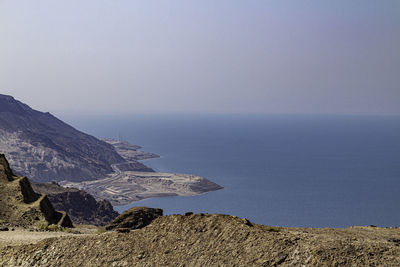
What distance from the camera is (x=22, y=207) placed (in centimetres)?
3672

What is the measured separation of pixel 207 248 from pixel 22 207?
2339 centimetres

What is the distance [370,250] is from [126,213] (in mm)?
23226

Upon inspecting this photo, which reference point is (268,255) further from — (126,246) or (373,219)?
(373,219)

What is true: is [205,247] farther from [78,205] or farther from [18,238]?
[78,205]

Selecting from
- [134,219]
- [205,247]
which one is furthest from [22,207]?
[205,247]

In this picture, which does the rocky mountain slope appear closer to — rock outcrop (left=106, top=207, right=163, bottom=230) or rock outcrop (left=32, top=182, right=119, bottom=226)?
rock outcrop (left=106, top=207, right=163, bottom=230)

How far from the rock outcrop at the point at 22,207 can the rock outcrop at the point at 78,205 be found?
209 ft

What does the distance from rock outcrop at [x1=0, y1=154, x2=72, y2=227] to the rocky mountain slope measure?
12.9m

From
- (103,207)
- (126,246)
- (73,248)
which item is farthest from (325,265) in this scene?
(103,207)

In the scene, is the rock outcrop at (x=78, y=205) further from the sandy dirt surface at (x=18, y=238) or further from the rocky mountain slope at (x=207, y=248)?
the rocky mountain slope at (x=207, y=248)

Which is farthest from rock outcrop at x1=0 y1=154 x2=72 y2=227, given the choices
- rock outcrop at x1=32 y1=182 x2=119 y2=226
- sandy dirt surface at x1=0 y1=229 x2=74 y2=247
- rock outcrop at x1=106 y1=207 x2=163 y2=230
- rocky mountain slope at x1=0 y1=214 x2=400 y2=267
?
rock outcrop at x1=32 y1=182 x2=119 y2=226

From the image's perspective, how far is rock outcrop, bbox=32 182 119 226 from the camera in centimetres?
10768

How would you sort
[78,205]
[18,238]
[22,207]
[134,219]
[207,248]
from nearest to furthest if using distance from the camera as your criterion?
[207,248] < [18,238] < [134,219] < [22,207] < [78,205]

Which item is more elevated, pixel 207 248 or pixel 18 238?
pixel 207 248
